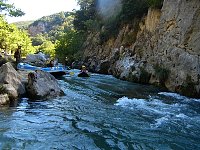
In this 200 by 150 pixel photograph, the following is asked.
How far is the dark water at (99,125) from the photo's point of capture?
24.0ft

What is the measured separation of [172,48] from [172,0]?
4700mm

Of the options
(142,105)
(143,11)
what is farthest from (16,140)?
Answer: (143,11)

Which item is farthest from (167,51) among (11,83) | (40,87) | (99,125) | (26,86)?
(99,125)

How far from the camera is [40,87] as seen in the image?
14047 millimetres

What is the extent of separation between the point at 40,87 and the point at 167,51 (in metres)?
10.3

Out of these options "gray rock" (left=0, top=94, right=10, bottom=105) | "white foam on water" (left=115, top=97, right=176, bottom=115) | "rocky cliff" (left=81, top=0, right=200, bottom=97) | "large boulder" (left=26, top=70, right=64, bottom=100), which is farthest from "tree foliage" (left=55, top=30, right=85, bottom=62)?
"gray rock" (left=0, top=94, right=10, bottom=105)

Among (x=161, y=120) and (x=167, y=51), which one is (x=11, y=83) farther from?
(x=167, y=51)

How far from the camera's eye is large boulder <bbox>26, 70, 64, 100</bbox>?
13.8m

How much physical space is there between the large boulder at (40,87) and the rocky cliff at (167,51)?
7.61 m

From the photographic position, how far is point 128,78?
25.4m

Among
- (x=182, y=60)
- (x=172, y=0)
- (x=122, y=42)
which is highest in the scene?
(x=172, y=0)

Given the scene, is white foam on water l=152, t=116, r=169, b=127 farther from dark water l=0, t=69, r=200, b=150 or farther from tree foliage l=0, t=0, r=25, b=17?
tree foliage l=0, t=0, r=25, b=17

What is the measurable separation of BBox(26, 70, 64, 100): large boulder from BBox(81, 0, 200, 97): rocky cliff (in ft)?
25.0

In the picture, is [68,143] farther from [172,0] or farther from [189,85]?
[172,0]
